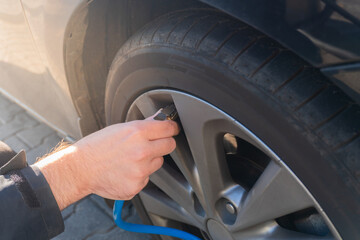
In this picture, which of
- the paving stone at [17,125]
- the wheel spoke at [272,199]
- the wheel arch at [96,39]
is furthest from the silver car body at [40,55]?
the wheel spoke at [272,199]

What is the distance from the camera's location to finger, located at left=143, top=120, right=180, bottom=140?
1.03 metres

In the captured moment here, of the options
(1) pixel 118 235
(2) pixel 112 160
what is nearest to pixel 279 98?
(2) pixel 112 160

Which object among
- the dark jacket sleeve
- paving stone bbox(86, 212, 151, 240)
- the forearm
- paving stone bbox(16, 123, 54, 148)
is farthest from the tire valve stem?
paving stone bbox(16, 123, 54, 148)

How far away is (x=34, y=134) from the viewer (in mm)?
2625

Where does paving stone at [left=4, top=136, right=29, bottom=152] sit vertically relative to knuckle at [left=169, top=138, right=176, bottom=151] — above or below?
below

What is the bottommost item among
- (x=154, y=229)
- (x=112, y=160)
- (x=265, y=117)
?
(x=154, y=229)

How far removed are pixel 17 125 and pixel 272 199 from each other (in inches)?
93.6

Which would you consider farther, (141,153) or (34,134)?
(34,134)

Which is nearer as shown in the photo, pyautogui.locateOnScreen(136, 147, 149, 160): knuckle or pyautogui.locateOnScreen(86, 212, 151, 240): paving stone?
pyautogui.locateOnScreen(136, 147, 149, 160): knuckle

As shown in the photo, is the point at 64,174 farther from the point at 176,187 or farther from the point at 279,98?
the point at 279,98

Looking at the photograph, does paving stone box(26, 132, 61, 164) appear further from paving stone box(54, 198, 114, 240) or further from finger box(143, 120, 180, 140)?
finger box(143, 120, 180, 140)

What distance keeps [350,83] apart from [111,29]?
0.94 metres

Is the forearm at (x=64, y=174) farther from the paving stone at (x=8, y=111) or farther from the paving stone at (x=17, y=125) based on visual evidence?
the paving stone at (x=8, y=111)

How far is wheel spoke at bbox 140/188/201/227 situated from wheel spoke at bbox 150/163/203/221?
0.04m
